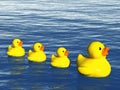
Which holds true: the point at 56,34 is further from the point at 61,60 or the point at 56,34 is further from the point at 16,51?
the point at 61,60

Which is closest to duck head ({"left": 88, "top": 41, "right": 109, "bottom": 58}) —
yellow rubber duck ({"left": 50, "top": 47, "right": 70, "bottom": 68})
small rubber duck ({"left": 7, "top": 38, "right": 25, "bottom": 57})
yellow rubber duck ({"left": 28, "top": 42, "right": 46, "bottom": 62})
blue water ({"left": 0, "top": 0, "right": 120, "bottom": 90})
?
blue water ({"left": 0, "top": 0, "right": 120, "bottom": 90})

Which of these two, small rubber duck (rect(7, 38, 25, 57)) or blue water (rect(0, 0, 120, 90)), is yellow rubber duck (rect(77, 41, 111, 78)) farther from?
small rubber duck (rect(7, 38, 25, 57))

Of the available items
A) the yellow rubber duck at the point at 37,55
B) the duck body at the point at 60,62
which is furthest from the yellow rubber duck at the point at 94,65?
the yellow rubber duck at the point at 37,55

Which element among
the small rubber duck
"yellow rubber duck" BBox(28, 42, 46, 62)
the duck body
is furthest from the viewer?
the small rubber duck

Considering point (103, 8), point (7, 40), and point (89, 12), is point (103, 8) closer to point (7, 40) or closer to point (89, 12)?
point (89, 12)

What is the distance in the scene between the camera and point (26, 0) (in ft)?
113

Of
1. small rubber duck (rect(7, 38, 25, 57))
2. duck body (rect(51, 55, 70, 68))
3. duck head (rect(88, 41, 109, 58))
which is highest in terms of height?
duck head (rect(88, 41, 109, 58))

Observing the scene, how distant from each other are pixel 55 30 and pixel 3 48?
15.8 feet

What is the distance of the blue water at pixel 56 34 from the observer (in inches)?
468

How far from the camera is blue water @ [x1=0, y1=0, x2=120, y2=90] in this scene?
11.9 metres

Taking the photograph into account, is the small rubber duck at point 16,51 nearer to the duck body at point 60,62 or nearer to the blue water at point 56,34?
the blue water at point 56,34

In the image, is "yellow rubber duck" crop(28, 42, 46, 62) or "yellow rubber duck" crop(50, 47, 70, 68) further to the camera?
"yellow rubber duck" crop(28, 42, 46, 62)

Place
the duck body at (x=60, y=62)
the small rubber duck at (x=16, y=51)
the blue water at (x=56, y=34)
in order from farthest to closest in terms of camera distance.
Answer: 1. the small rubber duck at (x=16, y=51)
2. the duck body at (x=60, y=62)
3. the blue water at (x=56, y=34)

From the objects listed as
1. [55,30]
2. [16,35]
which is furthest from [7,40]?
[55,30]
